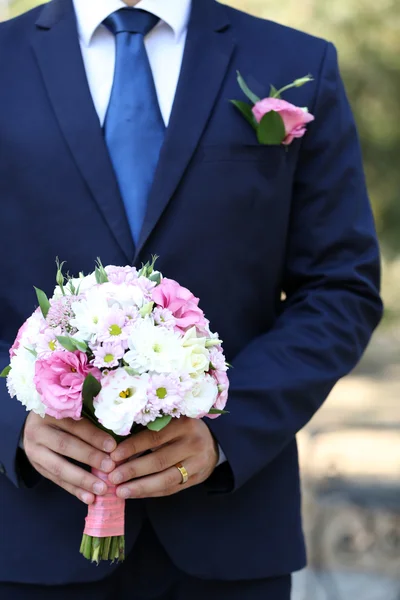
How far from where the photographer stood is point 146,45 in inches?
114

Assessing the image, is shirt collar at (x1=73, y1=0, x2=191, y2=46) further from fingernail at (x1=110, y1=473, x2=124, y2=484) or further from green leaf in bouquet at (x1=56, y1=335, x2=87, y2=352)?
fingernail at (x1=110, y1=473, x2=124, y2=484)

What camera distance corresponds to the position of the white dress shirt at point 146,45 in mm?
2850

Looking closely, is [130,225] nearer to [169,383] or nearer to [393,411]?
[169,383]

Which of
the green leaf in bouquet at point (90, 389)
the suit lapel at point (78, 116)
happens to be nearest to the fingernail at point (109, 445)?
the green leaf in bouquet at point (90, 389)

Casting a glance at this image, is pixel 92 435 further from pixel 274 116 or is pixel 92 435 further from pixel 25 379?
pixel 274 116

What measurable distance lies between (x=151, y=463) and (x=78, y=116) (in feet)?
2.85

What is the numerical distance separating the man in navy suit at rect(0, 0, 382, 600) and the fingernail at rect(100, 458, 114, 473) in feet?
0.78

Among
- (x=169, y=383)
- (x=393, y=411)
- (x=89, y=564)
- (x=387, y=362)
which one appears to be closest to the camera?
(x=169, y=383)

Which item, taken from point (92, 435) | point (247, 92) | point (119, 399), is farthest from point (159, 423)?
point (247, 92)

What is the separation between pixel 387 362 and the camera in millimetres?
22344

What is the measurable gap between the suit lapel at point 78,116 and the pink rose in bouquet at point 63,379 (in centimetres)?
51

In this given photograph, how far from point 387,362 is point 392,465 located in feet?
40.6

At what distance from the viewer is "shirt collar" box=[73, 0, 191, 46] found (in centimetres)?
287

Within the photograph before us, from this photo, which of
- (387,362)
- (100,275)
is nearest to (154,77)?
(100,275)
